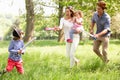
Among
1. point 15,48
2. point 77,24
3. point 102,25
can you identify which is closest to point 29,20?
point 77,24

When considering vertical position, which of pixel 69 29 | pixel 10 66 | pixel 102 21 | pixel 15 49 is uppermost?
pixel 102 21

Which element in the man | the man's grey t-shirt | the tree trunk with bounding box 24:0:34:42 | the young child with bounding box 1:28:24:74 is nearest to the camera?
the young child with bounding box 1:28:24:74

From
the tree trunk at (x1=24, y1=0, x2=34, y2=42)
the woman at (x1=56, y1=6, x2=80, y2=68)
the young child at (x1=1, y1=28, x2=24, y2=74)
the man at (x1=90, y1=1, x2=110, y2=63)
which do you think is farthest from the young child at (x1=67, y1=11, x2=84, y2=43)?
the tree trunk at (x1=24, y1=0, x2=34, y2=42)

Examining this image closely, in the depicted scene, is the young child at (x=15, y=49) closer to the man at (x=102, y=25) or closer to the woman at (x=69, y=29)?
the woman at (x=69, y=29)

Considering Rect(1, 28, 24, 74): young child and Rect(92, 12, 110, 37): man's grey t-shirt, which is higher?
Rect(92, 12, 110, 37): man's grey t-shirt

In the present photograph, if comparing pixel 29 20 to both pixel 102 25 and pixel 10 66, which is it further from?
pixel 10 66

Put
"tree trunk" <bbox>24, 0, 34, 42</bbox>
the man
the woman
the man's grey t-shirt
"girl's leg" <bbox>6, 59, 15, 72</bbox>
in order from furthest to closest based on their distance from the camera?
"tree trunk" <bbox>24, 0, 34, 42</bbox>, the woman, the man's grey t-shirt, the man, "girl's leg" <bbox>6, 59, 15, 72</bbox>

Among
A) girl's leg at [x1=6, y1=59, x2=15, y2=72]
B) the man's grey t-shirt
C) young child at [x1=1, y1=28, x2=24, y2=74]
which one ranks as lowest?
girl's leg at [x1=6, y1=59, x2=15, y2=72]

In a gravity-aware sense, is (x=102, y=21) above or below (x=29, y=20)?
above

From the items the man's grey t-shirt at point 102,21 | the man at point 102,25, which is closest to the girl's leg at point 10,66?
the man at point 102,25

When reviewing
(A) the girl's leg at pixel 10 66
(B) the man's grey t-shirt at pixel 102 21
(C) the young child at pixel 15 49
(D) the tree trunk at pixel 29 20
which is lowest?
(D) the tree trunk at pixel 29 20

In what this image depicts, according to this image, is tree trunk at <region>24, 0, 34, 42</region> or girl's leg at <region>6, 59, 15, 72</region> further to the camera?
tree trunk at <region>24, 0, 34, 42</region>

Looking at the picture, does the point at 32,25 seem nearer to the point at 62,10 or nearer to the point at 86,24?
the point at 62,10

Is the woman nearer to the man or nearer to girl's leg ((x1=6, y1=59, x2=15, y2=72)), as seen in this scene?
the man
